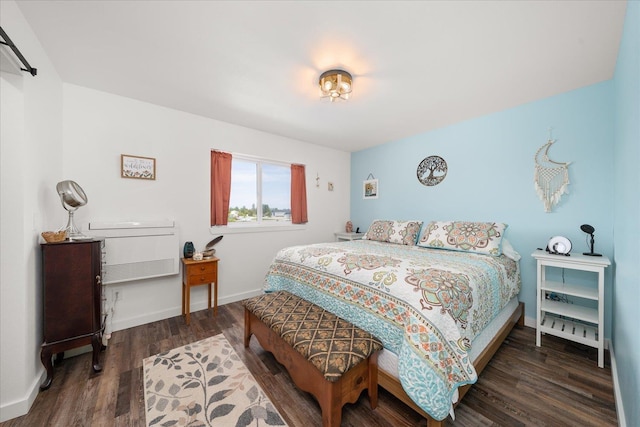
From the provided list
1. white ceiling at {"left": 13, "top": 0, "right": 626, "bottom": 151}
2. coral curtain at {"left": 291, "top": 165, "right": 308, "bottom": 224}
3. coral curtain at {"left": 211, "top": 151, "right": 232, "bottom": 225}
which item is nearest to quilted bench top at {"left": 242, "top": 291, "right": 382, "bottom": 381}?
coral curtain at {"left": 211, "top": 151, "right": 232, "bottom": 225}

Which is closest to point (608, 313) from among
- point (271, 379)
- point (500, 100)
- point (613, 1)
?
point (500, 100)

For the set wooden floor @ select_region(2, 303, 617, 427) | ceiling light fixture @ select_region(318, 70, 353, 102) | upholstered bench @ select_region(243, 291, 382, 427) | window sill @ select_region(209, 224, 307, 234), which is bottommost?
wooden floor @ select_region(2, 303, 617, 427)

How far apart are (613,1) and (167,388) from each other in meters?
3.63

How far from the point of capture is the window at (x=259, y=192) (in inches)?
133

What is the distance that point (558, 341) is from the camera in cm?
222

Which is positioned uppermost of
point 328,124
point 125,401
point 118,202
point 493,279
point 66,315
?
point 328,124

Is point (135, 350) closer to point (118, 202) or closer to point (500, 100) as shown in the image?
point (118, 202)

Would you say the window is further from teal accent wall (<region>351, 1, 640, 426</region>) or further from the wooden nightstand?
teal accent wall (<region>351, 1, 640, 426</region>)

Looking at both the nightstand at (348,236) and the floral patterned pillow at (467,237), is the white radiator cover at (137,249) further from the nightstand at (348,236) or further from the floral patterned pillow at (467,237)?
the floral patterned pillow at (467,237)

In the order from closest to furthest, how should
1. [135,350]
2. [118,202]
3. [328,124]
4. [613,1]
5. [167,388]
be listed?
[613,1] → [167,388] → [135,350] → [118,202] → [328,124]

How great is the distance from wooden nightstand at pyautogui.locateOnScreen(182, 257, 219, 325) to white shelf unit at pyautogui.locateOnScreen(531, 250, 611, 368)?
3.25 m

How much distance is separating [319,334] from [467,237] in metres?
2.05

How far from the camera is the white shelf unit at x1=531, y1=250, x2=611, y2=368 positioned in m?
1.90

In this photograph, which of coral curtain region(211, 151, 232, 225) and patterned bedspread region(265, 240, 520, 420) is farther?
coral curtain region(211, 151, 232, 225)
